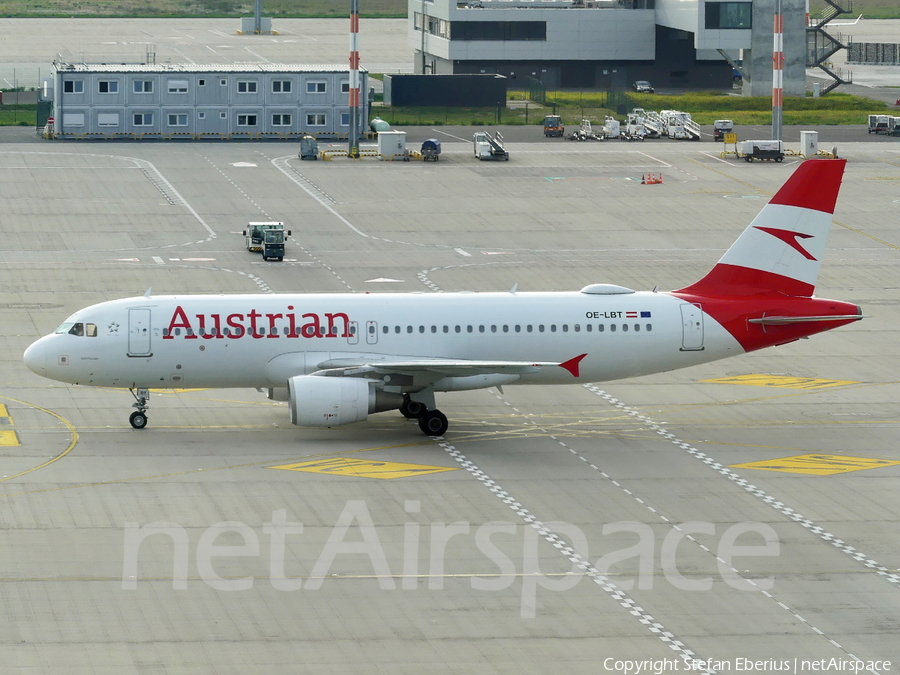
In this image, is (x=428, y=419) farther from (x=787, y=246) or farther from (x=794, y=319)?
(x=787, y=246)

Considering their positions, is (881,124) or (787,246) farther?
(881,124)

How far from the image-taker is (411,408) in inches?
2062

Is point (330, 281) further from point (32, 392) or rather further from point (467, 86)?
point (467, 86)

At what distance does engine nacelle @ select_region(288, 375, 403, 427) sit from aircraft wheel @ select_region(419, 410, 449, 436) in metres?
2.43

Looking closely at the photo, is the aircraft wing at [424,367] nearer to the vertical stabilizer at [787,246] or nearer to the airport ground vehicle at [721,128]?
the vertical stabilizer at [787,246]

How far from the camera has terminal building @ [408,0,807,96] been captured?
170 metres

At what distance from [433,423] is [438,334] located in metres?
3.21

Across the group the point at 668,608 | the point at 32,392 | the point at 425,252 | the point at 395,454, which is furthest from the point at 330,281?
the point at 668,608

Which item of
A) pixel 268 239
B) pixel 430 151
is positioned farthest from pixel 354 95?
pixel 268 239

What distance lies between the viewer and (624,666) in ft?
108

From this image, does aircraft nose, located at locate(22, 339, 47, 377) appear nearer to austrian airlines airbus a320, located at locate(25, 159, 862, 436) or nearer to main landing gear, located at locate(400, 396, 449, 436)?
austrian airlines airbus a320, located at locate(25, 159, 862, 436)

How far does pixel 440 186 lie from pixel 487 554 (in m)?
70.2

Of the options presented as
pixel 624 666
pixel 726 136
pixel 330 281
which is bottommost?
pixel 624 666

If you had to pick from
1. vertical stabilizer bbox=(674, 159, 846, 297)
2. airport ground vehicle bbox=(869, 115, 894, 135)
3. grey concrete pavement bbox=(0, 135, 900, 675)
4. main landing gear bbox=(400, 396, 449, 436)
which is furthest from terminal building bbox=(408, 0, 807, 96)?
main landing gear bbox=(400, 396, 449, 436)
